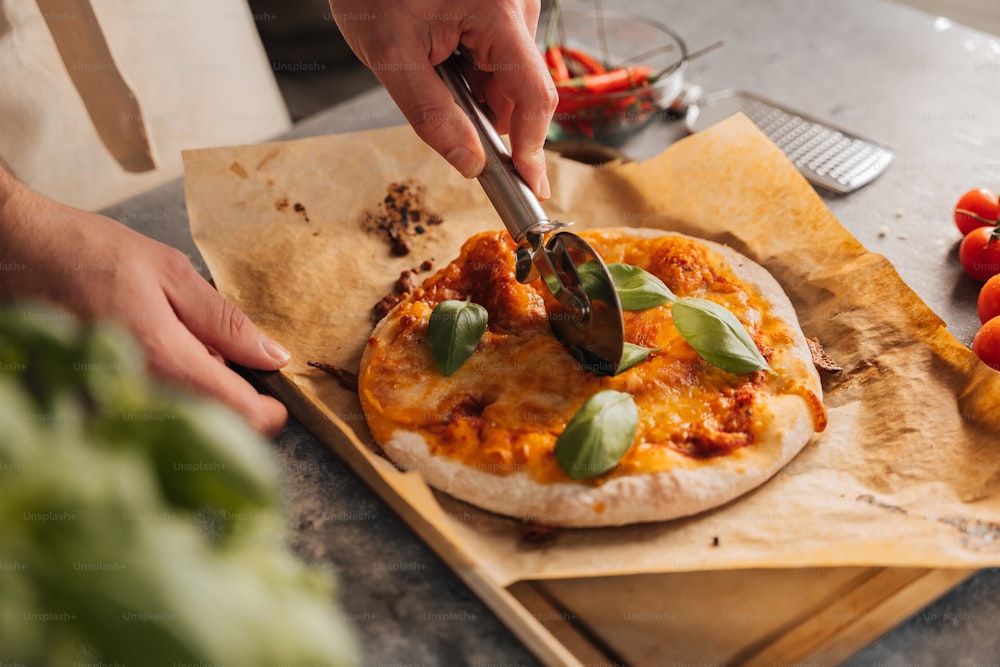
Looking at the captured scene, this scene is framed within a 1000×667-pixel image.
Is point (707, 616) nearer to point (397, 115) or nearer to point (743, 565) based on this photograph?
point (743, 565)

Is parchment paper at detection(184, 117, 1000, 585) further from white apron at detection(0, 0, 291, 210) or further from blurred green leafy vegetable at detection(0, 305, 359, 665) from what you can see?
blurred green leafy vegetable at detection(0, 305, 359, 665)

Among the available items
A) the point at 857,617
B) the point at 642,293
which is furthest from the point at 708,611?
the point at 642,293

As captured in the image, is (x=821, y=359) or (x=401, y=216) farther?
(x=401, y=216)

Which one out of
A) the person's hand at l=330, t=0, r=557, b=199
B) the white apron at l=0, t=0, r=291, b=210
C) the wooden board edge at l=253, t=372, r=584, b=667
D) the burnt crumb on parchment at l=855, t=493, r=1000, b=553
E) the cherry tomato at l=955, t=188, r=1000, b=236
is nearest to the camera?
the wooden board edge at l=253, t=372, r=584, b=667

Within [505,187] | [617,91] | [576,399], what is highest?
[505,187]

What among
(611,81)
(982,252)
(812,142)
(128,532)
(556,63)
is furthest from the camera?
(556,63)

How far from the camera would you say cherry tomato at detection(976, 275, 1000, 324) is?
228 cm

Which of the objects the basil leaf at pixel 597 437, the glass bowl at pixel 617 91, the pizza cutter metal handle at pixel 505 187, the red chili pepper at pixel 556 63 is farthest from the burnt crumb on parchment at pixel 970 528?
the red chili pepper at pixel 556 63

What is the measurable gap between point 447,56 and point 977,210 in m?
1.78

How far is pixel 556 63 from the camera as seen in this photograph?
3404 millimetres

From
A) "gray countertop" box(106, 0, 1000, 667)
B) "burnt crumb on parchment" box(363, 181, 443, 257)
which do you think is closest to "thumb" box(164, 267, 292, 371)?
"gray countertop" box(106, 0, 1000, 667)

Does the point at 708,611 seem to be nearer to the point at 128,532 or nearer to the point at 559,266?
the point at 559,266

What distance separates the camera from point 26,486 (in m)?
0.62

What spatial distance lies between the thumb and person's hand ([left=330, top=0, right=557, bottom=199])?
72cm
